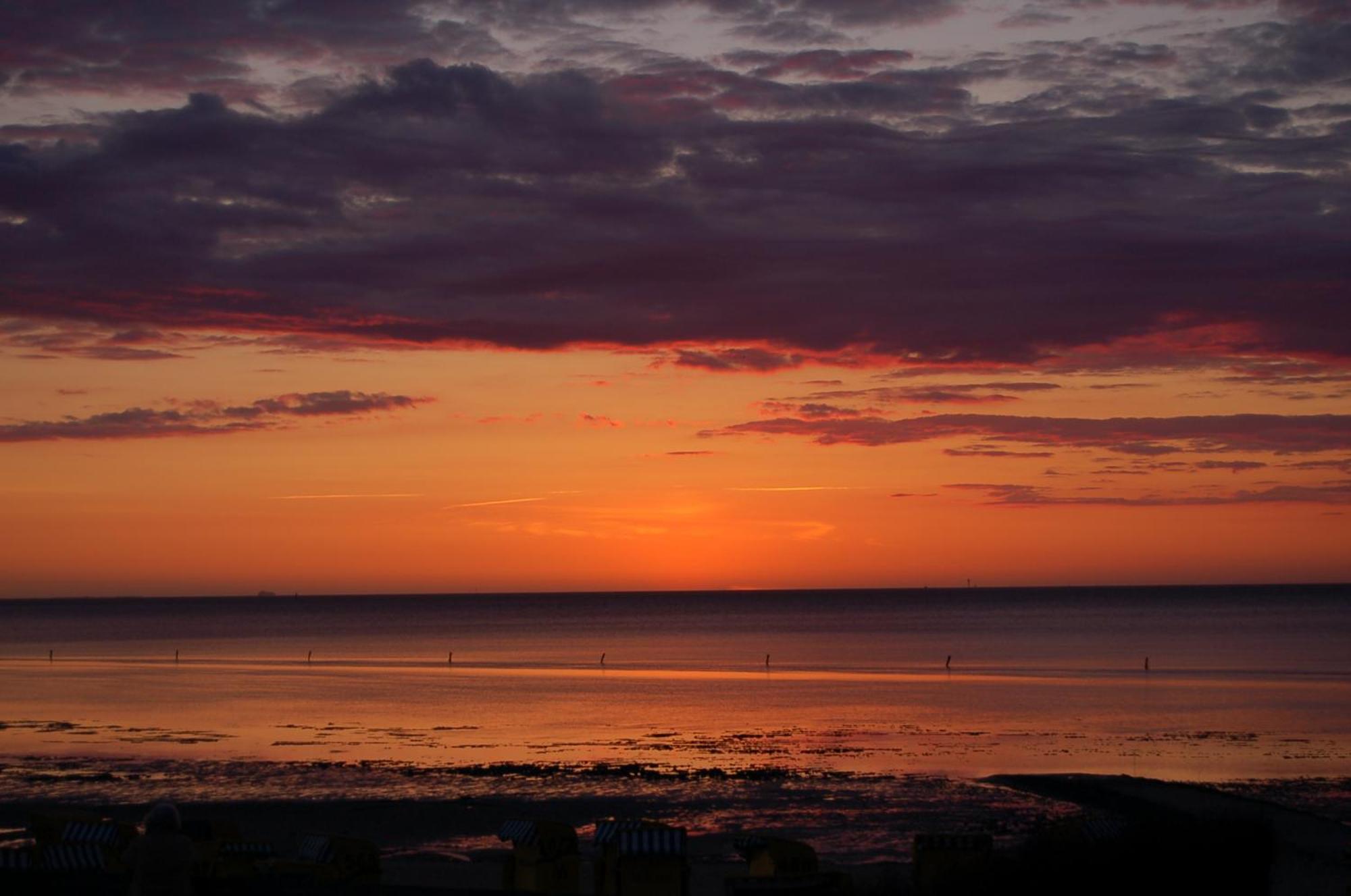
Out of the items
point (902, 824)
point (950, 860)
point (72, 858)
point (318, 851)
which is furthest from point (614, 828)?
point (902, 824)

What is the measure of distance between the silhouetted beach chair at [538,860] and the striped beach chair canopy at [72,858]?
17.7 feet

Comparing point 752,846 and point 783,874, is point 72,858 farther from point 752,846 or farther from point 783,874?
point 783,874

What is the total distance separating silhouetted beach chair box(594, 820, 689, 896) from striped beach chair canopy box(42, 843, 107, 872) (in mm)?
6802

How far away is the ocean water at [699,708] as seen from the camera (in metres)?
A: 39.2

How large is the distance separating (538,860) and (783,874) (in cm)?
375

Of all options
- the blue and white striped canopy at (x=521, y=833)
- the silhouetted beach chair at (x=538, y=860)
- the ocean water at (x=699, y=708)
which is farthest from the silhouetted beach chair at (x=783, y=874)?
the ocean water at (x=699, y=708)

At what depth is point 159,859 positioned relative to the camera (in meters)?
11.3

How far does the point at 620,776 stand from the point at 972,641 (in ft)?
276

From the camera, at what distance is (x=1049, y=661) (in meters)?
86.8

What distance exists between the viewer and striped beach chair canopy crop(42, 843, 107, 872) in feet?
60.3

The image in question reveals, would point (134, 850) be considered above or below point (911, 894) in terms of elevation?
above

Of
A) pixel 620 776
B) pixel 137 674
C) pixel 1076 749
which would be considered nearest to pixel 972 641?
pixel 137 674

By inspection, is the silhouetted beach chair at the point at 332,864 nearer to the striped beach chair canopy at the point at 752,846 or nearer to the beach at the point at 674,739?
the beach at the point at 674,739

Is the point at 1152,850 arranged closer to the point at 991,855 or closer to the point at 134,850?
the point at 991,855
